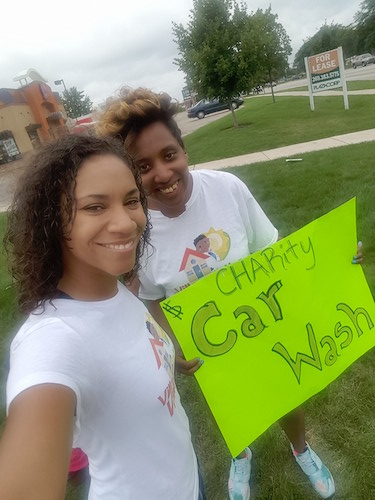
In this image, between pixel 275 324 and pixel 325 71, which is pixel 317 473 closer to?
pixel 275 324

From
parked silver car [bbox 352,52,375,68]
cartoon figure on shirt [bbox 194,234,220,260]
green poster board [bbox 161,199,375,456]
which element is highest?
parked silver car [bbox 352,52,375,68]

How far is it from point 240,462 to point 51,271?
4.87 feet

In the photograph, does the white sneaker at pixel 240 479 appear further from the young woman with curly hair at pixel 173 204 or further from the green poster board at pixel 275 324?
the young woman with curly hair at pixel 173 204

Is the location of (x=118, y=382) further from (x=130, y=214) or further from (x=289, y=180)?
(x=289, y=180)

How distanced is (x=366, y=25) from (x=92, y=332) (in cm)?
6348

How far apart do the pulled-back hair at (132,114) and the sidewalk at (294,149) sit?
20.6 ft

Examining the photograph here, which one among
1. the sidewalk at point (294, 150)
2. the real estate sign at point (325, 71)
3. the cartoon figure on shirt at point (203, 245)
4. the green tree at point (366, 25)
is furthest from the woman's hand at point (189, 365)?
the green tree at point (366, 25)

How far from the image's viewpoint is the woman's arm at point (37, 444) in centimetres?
66

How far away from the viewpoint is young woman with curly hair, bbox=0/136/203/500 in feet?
2.54

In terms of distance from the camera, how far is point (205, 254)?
147 centimetres

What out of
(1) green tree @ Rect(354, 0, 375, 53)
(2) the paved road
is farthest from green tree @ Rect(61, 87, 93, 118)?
(1) green tree @ Rect(354, 0, 375, 53)

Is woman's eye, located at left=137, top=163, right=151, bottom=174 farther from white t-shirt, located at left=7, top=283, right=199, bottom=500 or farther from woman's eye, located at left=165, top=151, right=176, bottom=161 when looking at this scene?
white t-shirt, located at left=7, top=283, right=199, bottom=500

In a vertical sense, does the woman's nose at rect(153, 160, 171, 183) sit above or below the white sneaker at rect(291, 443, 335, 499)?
above

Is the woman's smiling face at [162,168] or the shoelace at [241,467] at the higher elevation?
the woman's smiling face at [162,168]
